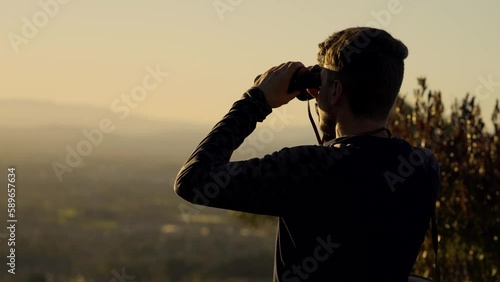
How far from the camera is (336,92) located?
2.97 metres

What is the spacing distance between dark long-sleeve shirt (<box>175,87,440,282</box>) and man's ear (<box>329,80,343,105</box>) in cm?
17

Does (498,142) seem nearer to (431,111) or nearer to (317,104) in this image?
(431,111)

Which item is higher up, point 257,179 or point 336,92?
point 336,92

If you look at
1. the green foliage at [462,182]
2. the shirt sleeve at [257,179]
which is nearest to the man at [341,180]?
the shirt sleeve at [257,179]

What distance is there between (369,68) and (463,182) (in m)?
6.14

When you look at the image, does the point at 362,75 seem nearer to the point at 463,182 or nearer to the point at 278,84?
the point at 278,84

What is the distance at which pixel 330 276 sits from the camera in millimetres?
2824

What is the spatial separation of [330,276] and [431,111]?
6.47 meters

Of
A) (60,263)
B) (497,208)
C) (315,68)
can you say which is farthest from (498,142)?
(60,263)

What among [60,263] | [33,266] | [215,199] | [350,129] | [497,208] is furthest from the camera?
[60,263]

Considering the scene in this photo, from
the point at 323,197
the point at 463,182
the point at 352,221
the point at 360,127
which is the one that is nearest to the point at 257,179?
the point at 323,197

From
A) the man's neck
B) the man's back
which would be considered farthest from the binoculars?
the man's back

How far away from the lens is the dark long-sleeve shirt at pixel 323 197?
108 inches

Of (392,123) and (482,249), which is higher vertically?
(392,123)
